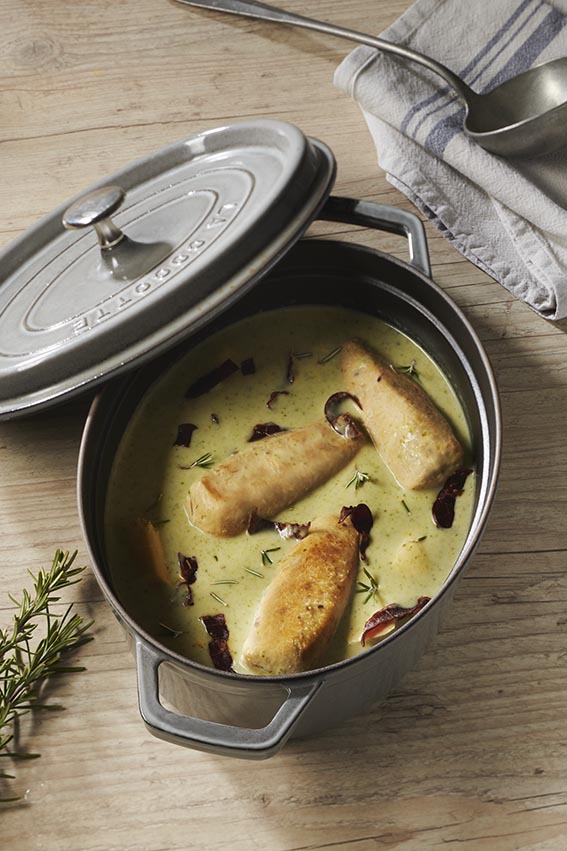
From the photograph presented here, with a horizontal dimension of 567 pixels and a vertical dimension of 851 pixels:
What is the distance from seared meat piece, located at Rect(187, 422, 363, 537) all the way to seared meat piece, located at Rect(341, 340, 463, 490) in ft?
0.15

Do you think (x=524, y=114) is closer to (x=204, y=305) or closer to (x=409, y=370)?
(x=409, y=370)

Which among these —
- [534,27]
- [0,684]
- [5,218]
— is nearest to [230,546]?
[0,684]

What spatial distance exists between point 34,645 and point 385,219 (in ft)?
2.58

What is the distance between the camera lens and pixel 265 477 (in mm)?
1303

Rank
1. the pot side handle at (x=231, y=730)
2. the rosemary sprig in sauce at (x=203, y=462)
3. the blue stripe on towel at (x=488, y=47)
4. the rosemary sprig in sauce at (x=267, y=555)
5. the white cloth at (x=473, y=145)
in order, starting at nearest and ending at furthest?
the pot side handle at (x=231, y=730) < the rosemary sprig in sauce at (x=267, y=555) < the rosemary sprig in sauce at (x=203, y=462) < the white cloth at (x=473, y=145) < the blue stripe on towel at (x=488, y=47)

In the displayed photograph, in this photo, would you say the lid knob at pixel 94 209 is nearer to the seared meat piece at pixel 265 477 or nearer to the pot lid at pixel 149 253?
the pot lid at pixel 149 253

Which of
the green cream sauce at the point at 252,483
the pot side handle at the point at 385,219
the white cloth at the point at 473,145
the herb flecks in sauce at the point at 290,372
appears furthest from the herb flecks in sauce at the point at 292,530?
the white cloth at the point at 473,145

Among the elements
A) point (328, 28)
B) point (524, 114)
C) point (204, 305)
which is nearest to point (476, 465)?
point (204, 305)

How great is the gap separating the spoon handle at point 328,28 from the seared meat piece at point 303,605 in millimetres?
806

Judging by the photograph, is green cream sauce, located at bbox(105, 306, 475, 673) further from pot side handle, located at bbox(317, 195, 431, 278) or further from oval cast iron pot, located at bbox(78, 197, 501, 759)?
pot side handle, located at bbox(317, 195, 431, 278)

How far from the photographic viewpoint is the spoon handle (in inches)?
61.5

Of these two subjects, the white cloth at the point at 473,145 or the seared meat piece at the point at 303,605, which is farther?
the white cloth at the point at 473,145

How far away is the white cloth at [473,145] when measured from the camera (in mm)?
1479

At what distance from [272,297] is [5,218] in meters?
0.55
